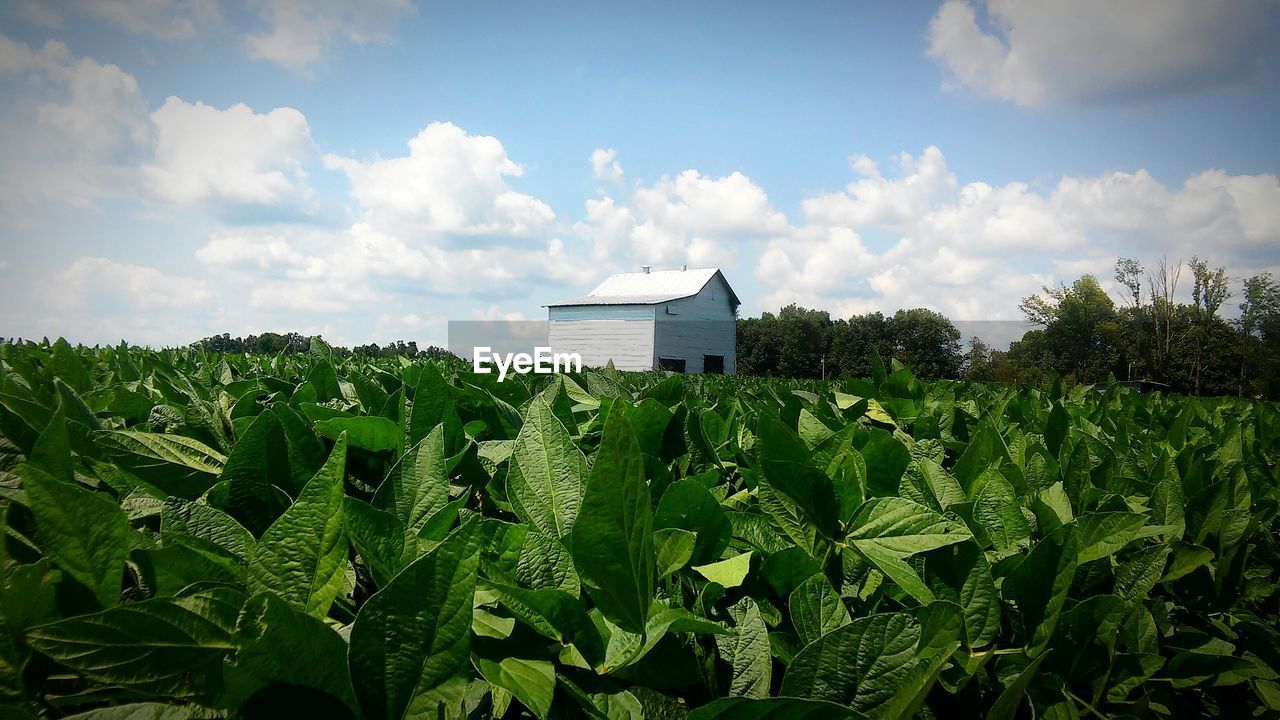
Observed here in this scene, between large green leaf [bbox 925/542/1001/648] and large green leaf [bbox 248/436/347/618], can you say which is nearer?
large green leaf [bbox 248/436/347/618]

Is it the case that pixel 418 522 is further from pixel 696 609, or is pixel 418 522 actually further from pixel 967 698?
pixel 967 698

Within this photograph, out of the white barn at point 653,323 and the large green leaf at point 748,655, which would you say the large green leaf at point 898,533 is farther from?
the white barn at point 653,323

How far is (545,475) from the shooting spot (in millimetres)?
754

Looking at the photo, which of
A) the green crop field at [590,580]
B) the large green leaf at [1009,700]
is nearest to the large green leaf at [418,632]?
the green crop field at [590,580]

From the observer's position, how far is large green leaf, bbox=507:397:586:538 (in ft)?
2.40

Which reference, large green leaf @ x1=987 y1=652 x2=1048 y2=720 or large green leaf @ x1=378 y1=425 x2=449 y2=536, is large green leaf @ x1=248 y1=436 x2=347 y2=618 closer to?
large green leaf @ x1=378 y1=425 x2=449 y2=536

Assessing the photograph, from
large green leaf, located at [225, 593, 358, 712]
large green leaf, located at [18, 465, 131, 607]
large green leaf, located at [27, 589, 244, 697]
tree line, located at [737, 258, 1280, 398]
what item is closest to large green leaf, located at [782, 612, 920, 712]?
large green leaf, located at [225, 593, 358, 712]

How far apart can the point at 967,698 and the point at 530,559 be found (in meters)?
0.48

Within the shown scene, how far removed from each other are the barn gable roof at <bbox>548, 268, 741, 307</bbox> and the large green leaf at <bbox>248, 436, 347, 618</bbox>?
42.8 m

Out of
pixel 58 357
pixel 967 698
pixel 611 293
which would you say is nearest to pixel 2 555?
pixel 967 698

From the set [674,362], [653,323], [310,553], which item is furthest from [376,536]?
[674,362]

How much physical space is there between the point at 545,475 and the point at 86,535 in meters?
0.41

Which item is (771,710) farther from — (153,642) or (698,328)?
(698,328)

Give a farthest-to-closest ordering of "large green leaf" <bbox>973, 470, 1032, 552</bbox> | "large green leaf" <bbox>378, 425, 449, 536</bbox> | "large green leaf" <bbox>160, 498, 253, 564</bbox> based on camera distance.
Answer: "large green leaf" <bbox>973, 470, 1032, 552</bbox>, "large green leaf" <bbox>378, 425, 449, 536</bbox>, "large green leaf" <bbox>160, 498, 253, 564</bbox>
